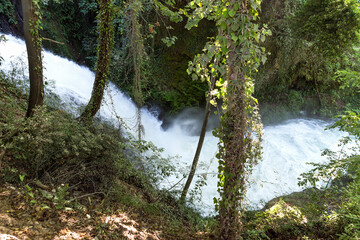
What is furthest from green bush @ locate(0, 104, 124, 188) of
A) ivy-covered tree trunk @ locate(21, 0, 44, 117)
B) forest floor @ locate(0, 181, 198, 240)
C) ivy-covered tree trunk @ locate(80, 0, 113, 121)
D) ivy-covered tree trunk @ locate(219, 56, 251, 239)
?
ivy-covered tree trunk @ locate(219, 56, 251, 239)

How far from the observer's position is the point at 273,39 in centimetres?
942

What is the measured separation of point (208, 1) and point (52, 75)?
7616mm

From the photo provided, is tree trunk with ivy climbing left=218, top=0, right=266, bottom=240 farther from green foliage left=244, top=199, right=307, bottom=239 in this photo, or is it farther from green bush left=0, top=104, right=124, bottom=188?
green bush left=0, top=104, right=124, bottom=188

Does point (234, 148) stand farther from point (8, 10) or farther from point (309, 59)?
point (8, 10)

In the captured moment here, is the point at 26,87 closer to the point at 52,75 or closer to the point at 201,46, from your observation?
the point at 52,75

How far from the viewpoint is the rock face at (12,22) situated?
9.06 meters

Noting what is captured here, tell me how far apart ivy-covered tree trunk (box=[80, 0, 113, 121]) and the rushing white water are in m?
1.85

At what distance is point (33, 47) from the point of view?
12.8ft

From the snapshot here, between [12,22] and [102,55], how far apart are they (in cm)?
644

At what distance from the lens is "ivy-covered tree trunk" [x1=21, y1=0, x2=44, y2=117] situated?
12.3ft

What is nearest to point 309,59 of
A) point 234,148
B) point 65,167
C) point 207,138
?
point 207,138

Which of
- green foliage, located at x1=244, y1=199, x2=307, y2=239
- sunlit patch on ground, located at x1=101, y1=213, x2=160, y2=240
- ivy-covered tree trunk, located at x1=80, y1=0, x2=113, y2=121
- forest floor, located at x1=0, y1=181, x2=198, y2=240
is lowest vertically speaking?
forest floor, located at x1=0, y1=181, x2=198, y2=240

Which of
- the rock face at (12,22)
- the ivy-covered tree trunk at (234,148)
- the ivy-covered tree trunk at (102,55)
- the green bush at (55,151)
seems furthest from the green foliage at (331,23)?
the rock face at (12,22)

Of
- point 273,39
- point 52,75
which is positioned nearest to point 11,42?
point 52,75
